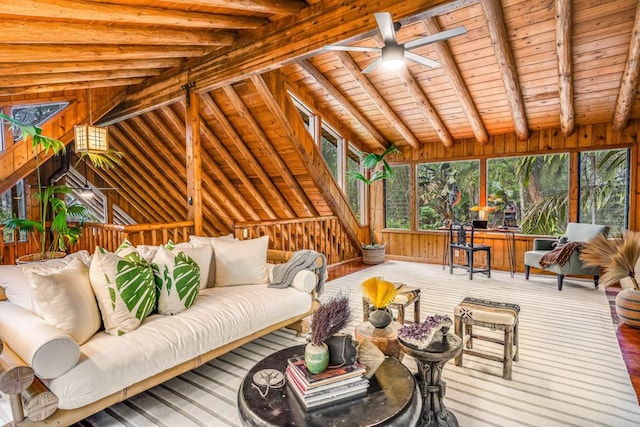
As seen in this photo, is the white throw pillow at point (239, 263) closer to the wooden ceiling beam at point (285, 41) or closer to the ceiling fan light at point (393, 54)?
the wooden ceiling beam at point (285, 41)

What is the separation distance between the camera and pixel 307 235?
6020 mm

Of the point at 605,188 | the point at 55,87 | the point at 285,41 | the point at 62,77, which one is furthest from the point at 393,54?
the point at 605,188

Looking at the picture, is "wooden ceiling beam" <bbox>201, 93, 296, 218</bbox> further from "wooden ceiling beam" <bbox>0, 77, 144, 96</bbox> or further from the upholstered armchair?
the upholstered armchair

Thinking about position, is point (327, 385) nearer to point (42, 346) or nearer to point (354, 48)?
point (42, 346)

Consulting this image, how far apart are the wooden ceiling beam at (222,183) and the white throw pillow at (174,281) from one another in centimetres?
356

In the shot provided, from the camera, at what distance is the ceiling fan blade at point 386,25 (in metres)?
2.31

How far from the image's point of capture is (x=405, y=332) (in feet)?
6.46

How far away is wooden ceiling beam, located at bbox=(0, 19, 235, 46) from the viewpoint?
8.54 feet

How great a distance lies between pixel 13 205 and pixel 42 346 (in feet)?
20.9

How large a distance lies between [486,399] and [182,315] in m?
2.07

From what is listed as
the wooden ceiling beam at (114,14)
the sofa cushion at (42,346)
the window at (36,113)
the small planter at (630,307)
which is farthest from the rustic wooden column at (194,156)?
the small planter at (630,307)

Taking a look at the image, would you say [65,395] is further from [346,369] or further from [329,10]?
[329,10]

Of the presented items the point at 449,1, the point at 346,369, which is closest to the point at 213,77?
the point at 449,1

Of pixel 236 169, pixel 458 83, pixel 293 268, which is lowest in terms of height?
pixel 293 268
